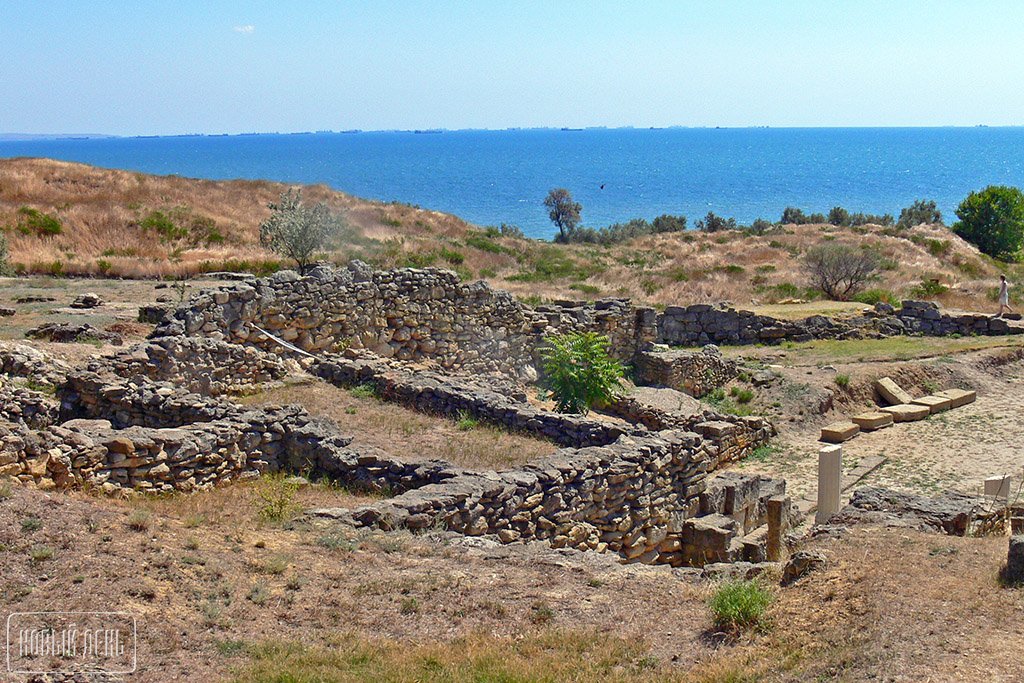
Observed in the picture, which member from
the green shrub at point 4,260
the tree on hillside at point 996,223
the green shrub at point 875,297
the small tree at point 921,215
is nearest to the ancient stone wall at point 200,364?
the green shrub at point 4,260

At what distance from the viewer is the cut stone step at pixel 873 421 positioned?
62.2ft

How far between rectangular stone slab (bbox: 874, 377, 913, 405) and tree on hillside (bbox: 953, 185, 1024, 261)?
127ft

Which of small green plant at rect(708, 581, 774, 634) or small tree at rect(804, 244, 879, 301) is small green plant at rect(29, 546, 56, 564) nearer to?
small green plant at rect(708, 581, 774, 634)

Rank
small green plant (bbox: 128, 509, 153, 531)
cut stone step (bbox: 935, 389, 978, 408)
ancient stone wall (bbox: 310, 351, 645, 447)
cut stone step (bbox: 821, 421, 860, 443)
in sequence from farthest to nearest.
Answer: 1. cut stone step (bbox: 935, 389, 978, 408)
2. cut stone step (bbox: 821, 421, 860, 443)
3. ancient stone wall (bbox: 310, 351, 645, 447)
4. small green plant (bbox: 128, 509, 153, 531)

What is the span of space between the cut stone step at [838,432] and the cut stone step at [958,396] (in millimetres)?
3057

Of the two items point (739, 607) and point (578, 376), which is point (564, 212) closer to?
point (578, 376)

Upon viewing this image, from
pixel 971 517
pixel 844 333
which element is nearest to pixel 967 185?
pixel 844 333

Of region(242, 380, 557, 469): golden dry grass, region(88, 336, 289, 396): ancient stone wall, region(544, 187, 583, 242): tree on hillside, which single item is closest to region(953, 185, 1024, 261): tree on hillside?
region(544, 187, 583, 242): tree on hillside

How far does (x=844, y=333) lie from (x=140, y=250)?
26.3m

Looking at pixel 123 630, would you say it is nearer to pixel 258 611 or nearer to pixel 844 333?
pixel 258 611

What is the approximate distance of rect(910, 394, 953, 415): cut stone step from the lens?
1998cm

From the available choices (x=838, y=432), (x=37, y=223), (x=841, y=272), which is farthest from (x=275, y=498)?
(x=37, y=223)

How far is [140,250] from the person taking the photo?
38.6 m

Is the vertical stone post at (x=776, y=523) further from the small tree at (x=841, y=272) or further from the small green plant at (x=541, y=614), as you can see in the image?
the small tree at (x=841, y=272)
